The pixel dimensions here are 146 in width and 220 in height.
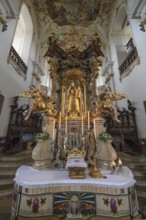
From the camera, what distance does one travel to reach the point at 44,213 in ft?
6.23

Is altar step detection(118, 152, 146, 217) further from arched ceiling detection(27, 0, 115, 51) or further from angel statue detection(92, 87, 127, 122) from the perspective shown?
arched ceiling detection(27, 0, 115, 51)

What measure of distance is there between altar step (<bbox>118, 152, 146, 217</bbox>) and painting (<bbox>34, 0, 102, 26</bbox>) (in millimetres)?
11064

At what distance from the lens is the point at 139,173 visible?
3.46m

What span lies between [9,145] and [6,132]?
637 millimetres

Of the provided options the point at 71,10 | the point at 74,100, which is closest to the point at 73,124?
the point at 74,100

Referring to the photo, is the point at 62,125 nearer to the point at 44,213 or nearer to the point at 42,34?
the point at 44,213

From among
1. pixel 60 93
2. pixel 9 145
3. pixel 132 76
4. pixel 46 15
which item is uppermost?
pixel 46 15

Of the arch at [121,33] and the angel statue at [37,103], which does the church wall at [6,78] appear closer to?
the angel statue at [37,103]

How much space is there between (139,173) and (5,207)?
12.2 ft

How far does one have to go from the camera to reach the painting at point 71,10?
28.1ft

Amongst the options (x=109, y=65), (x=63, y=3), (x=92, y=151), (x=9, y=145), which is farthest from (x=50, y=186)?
(x=63, y=3)

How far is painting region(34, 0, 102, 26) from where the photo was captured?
338 inches

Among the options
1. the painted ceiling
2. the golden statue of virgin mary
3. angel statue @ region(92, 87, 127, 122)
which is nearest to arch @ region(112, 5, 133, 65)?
the painted ceiling

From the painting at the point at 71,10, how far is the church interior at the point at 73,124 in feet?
0.19
